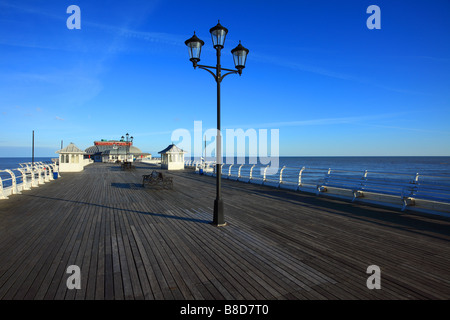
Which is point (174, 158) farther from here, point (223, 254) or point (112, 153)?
point (112, 153)

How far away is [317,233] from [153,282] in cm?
370

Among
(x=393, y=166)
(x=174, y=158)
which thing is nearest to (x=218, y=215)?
(x=174, y=158)

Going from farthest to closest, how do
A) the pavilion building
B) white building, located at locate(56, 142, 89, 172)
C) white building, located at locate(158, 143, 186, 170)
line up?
the pavilion building → white building, located at locate(158, 143, 186, 170) → white building, located at locate(56, 142, 89, 172)

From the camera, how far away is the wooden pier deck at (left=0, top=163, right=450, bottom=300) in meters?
2.96

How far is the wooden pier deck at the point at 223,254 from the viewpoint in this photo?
116 inches

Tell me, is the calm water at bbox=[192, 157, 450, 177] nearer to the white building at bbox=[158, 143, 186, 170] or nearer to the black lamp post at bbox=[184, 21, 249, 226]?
the black lamp post at bbox=[184, 21, 249, 226]

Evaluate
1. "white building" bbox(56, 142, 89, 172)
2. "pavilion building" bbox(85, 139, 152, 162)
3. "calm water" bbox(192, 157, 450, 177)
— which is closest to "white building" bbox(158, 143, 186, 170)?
"white building" bbox(56, 142, 89, 172)

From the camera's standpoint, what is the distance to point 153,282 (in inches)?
123

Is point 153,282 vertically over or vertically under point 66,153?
under

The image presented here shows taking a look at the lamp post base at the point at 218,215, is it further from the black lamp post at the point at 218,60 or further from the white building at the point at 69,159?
the white building at the point at 69,159

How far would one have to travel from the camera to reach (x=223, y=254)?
13.3ft
